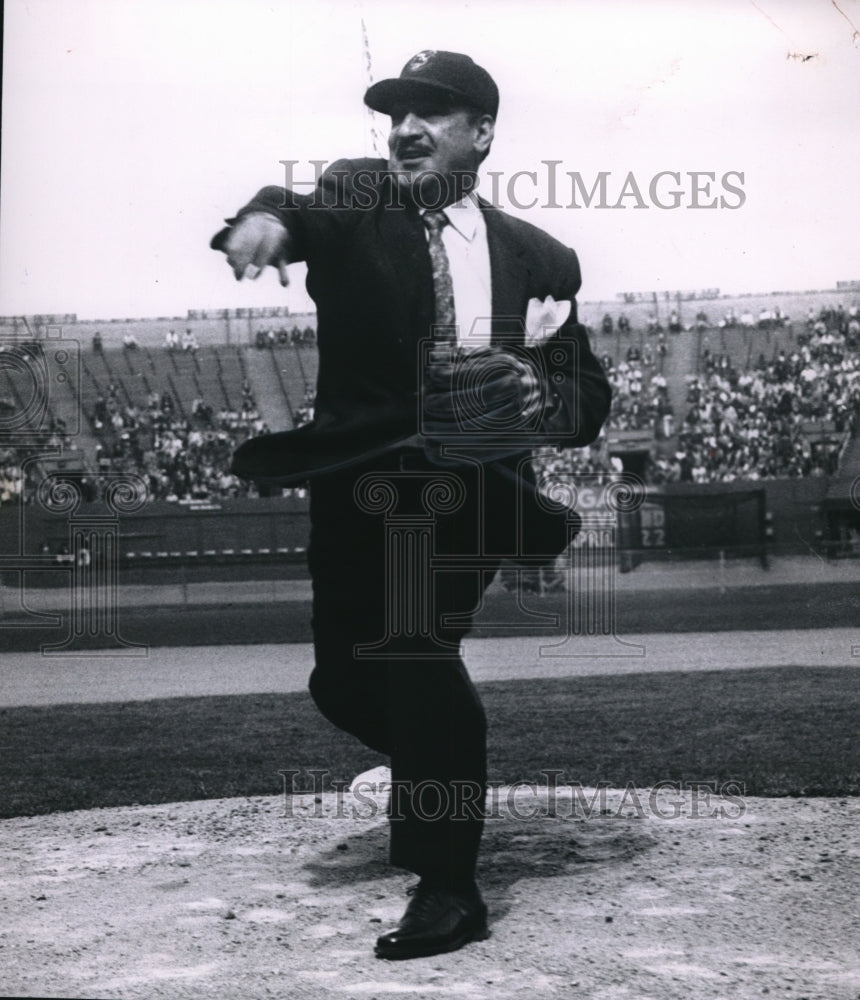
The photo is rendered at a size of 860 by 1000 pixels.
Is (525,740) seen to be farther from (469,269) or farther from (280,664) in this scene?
(469,269)

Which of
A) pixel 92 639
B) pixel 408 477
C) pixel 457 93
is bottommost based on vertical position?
pixel 92 639

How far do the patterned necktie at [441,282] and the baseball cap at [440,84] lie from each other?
436mm

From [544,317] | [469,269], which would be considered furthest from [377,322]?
[544,317]

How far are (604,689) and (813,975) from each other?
3.08m

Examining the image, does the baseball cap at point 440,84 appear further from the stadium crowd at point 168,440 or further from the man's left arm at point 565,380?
the stadium crowd at point 168,440

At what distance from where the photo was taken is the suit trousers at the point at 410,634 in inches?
174

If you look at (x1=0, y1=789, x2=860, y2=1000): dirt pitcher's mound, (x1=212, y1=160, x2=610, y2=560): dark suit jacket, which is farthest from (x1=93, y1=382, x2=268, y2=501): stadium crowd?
(x1=0, y1=789, x2=860, y2=1000): dirt pitcher's mound

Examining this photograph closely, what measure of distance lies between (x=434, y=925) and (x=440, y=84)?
288 cm

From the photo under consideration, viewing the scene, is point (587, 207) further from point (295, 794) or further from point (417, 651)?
point (295, 794)

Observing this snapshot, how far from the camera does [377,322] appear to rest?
4.68 metres

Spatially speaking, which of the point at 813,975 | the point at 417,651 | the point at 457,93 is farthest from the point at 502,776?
the point at 457,93

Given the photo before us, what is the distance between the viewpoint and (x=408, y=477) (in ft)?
15.1

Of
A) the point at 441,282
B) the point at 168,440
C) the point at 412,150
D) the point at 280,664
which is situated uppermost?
the point at 412,150

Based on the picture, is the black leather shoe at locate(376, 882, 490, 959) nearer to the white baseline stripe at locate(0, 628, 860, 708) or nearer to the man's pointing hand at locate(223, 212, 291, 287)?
the white baseline stripe at locate(0, 628, 860, 708)
